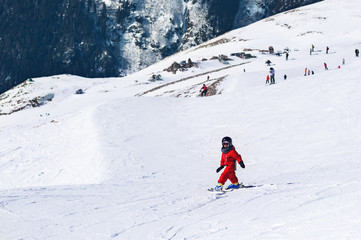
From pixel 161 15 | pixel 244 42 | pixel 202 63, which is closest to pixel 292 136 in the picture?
→ pixel 202 63

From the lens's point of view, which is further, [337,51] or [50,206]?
[337,51]

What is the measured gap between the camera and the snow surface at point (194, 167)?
20.9ft

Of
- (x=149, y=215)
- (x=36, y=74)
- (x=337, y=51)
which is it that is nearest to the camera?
(x=149, y=215)

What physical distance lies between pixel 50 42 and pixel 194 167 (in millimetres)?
99387

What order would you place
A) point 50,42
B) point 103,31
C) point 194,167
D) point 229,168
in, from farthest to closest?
point 103,31 → point 50,42 → point 194,167 → point 229,168

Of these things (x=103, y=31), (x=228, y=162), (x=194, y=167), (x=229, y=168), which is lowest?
(x=194, y=167)

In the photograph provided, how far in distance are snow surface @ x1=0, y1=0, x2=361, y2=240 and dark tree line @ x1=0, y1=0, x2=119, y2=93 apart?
70677 millimetres

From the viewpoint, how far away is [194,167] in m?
14.5

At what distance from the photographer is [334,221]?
534 centimetres

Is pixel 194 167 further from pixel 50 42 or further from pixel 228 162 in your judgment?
pixel 50 42

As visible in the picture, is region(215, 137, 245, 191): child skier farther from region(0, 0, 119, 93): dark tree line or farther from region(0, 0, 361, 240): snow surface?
region(0, 0, 119, 93): dark tree line

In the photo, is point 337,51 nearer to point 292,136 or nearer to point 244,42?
point 244,42

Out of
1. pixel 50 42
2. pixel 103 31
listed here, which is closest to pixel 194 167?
pixel 103 31

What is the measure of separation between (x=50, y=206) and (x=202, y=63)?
5207 centimetres
